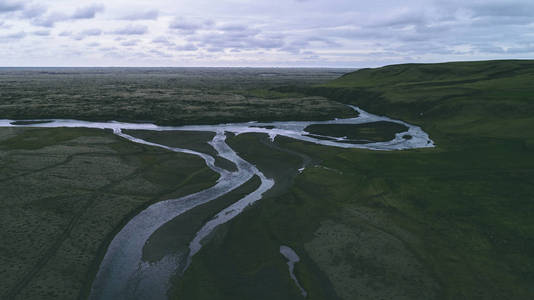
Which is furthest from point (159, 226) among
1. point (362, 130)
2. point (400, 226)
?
point (362, 130)

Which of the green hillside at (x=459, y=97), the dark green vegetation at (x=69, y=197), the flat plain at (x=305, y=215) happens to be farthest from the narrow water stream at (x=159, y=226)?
the green hillside at (x=459, y=97)

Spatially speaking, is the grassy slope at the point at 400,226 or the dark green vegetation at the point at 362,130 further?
the dark green vegetation at the point at 362,130

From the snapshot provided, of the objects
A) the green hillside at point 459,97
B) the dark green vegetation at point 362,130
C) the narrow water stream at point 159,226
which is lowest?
the narrow water stream at point 159,226

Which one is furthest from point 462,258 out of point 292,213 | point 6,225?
point 6,225

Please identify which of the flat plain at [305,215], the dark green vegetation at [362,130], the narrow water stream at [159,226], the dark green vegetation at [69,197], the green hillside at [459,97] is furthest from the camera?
the dark green vegetation at [362,130]

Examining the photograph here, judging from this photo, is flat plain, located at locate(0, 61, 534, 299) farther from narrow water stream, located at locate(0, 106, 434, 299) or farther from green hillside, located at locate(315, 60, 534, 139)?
green hillside, located at locate(315, 60, 534, 139)

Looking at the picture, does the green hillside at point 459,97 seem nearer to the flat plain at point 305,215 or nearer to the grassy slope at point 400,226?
the flat plain at point 305,215

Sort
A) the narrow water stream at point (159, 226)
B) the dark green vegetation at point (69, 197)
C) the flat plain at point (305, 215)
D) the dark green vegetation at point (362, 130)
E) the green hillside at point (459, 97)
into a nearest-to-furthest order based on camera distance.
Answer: the narrow water stream at point (159, 226) < the flat plain at point (305, 215) < the dark green vegetation at point (69, 197) < the green hillside at point (459, 97) < the dark green vegetation at point (362, 130)

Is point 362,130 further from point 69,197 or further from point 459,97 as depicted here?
point 69,197
